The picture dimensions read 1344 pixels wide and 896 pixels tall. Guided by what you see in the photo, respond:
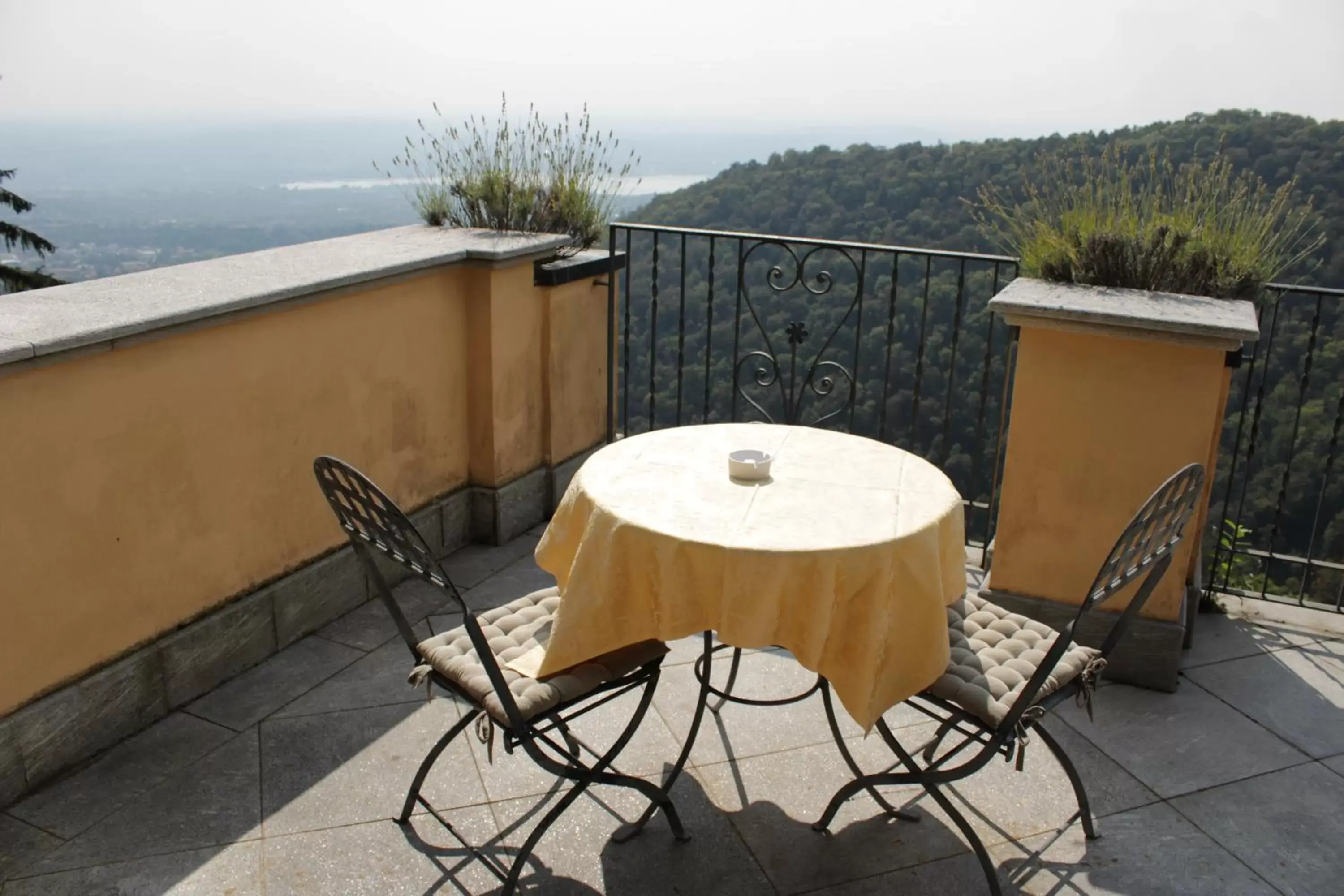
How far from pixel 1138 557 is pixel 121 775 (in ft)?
8.52

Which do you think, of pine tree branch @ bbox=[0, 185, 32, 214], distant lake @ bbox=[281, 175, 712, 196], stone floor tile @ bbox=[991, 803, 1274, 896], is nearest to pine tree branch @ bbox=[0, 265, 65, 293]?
pine tree branch @ bbox=[0, 185, 32, 214]

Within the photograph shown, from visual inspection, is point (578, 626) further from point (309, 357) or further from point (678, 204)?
point (678, 204)

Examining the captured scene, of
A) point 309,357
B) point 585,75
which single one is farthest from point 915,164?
point 309,357

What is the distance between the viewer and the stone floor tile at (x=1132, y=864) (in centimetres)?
228

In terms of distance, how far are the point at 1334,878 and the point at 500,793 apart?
6.71 ft

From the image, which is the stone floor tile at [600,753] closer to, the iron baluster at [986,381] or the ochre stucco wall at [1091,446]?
the ochre stucco wall at [1091,446]

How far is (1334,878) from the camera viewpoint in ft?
7.64

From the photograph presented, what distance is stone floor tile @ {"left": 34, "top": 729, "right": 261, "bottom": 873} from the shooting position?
90.7 inches

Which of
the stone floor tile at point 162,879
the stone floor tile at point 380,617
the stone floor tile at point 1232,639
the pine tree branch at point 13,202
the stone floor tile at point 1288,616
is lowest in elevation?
the stone floor tile at point 162,879

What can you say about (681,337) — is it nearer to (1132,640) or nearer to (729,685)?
(729,685)

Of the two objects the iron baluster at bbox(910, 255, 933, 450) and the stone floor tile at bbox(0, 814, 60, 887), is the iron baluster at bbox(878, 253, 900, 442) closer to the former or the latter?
the iron baluster at bbox(910, 255, 933, 450)

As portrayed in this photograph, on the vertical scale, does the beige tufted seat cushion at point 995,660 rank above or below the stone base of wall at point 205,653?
above

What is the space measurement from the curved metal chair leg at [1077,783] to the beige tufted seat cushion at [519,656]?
0.98 meters

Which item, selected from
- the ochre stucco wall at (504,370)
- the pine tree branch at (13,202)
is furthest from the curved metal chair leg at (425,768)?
the pine tree branch at (13,202)
